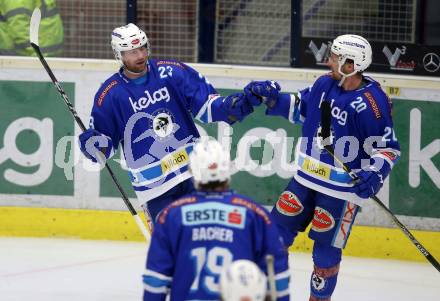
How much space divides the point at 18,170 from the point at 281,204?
2.60m

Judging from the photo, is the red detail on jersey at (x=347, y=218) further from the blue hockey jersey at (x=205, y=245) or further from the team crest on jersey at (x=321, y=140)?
the blue hockey jersey at (x=205, y=245)

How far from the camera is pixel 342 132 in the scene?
223 inches

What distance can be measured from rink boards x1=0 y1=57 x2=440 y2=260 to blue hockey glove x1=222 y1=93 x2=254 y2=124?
1.99m

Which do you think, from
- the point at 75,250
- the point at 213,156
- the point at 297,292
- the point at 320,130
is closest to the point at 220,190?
the point at 213,156

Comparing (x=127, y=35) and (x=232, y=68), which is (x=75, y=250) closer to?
(x=232, y=68)

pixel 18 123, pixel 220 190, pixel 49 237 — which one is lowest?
pixel 49 237

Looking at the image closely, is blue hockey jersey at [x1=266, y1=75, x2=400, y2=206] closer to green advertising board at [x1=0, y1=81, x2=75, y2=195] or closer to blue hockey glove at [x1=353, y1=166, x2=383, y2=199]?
blue hockey glove at [x1=353, y1=166, x2=383, y2=199]

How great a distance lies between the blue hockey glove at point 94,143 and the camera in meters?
5.59

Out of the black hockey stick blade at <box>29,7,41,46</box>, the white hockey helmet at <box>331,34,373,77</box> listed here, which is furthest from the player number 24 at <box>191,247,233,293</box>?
the black hockey stick blade at <box>29,7,41,46</box>

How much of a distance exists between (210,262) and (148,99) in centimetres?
190

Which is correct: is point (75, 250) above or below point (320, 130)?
below

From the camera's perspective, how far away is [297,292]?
6602 millimetres

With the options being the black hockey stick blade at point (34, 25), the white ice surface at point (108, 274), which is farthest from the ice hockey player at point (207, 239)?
the black hockey stick blade at point (34, 25)

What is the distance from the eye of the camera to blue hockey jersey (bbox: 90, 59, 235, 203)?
18.7ft
